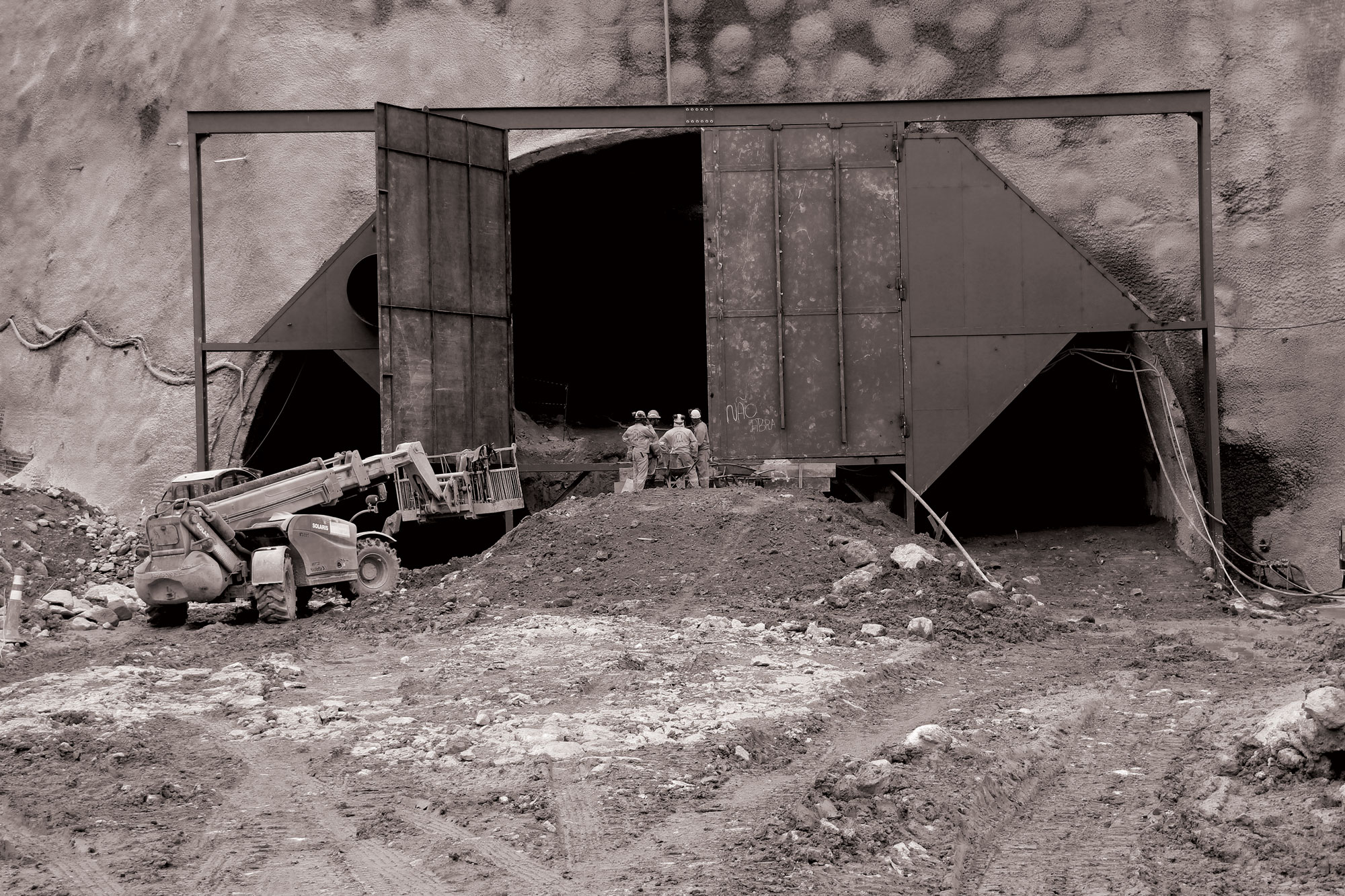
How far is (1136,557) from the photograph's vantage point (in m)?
17.9

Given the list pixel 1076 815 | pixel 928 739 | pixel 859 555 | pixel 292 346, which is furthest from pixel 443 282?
pixel 1076 815

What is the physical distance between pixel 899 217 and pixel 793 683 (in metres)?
9.73

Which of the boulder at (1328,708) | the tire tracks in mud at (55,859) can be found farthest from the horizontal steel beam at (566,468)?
the boulder at (1328,708)

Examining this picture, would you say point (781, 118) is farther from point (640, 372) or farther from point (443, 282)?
point (640, 372)

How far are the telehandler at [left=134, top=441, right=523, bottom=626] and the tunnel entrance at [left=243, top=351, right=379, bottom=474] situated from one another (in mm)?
4419

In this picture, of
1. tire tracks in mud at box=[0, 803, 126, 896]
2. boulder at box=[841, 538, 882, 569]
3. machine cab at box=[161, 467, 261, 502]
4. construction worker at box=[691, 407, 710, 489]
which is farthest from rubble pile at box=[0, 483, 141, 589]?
tire tracks in mud at box=[0, 803, 126, 896]

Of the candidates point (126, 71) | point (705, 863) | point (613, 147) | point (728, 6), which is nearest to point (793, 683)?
point (705, 863)

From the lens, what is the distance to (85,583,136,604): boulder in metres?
14.8

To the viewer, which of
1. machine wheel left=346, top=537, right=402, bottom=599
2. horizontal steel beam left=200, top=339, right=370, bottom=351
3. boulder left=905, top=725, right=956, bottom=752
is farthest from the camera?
horizontal steel beam left=200, top=339, right=370, bottom=351

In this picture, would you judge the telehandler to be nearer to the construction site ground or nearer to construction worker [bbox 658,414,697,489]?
the construction site ground

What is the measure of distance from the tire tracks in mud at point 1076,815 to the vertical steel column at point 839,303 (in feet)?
30.3

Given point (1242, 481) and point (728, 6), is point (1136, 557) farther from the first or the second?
point (728, 6)

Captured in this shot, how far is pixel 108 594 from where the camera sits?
49.3 ft

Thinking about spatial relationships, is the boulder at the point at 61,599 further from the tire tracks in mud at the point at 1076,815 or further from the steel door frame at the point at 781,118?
the tire tracks in mud at the point at 1076,815
